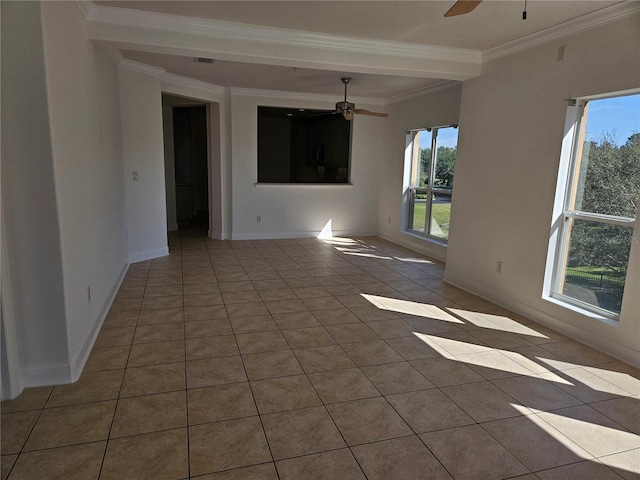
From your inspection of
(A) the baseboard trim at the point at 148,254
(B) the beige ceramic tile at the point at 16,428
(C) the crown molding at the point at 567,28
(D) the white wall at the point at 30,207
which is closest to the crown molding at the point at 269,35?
(C) the crown molding at the point at 567,28

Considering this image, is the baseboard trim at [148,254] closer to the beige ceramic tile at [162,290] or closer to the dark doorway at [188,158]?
the beige ceramic tile at [162,290]

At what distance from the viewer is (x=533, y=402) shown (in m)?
2.41

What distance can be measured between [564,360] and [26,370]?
11.5 feet

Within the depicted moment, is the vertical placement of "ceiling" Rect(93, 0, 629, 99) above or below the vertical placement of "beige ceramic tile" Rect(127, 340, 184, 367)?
above

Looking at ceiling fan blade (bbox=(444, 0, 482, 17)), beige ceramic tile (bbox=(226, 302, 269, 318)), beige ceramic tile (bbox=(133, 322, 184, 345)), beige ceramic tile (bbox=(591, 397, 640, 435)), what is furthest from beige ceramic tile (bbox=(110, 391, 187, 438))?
ceiling fan blade (bbox=(444, 0, 482, 17))

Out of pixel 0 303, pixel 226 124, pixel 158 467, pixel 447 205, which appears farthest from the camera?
pixel 226 124

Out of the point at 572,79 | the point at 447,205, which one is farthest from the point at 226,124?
the point at 572,79

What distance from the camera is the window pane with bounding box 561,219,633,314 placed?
9.95ft

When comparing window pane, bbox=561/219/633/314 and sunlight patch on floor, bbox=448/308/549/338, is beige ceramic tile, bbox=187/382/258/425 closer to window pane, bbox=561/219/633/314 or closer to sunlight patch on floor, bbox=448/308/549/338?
sunlight patch on floor, bbox=448/308/549/338

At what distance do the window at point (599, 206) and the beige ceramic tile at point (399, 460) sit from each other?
211 cm

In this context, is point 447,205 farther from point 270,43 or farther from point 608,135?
point 270,43

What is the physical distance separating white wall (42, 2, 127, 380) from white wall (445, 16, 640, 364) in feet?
11.7

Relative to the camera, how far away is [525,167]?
3650 mm

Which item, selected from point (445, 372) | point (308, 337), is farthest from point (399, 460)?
point (308, 337)
